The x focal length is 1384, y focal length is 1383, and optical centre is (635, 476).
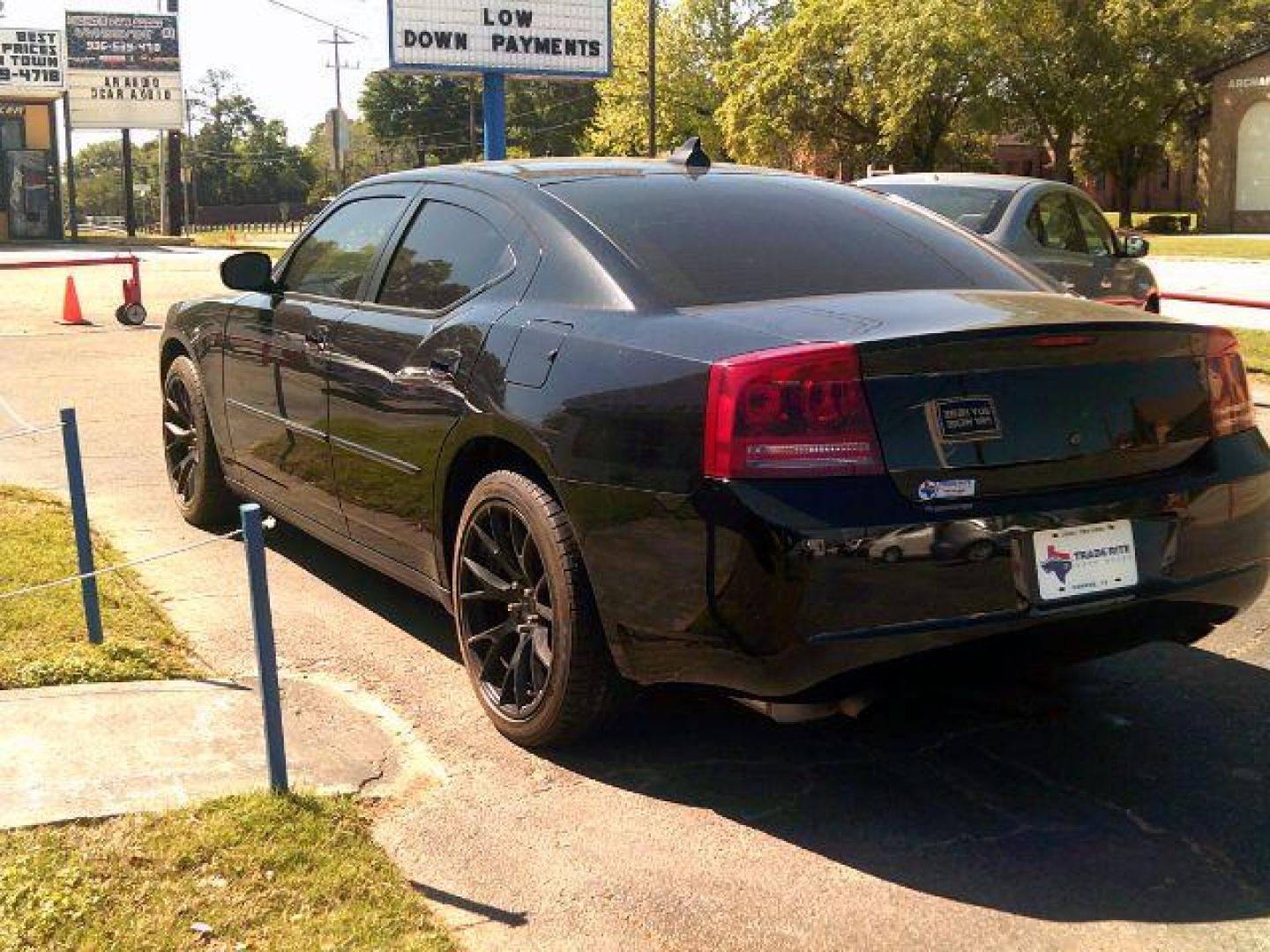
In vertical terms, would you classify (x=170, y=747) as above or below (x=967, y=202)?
below

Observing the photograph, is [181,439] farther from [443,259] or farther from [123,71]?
[123,71]

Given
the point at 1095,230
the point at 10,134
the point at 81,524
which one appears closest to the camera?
the point at 81,524

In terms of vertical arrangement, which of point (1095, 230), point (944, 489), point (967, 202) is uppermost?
point (967, 202)

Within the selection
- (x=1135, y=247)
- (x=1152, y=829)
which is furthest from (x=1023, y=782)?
(x=1135, y=247)

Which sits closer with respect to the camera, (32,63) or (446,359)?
(446,359)

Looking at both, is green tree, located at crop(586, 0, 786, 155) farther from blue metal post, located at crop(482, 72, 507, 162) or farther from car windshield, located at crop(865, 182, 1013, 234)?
car windshield, located at crop(865, 182, 1013, 234)

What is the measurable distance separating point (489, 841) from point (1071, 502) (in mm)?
1635

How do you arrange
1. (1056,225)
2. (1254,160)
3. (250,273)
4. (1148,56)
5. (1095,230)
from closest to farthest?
(250,273)
(1056,225)
(1095,230)
(1148,56)
(1254,160)

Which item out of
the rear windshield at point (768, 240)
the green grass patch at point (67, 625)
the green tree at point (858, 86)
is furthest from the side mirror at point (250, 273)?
the green tree at point (858, 86)

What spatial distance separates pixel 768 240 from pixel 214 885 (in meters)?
2.34

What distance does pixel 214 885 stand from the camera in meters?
3.08

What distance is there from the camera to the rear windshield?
12.7ft

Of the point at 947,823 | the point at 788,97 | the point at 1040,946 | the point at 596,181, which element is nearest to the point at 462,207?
the point at 596,181

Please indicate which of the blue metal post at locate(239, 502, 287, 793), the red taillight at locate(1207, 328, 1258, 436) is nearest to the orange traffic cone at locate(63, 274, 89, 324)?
the blue metal post at locate(239, 502, 287, 793)
